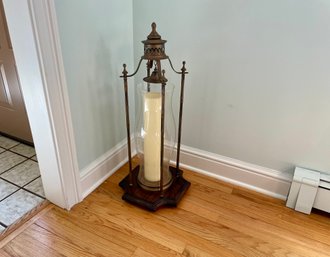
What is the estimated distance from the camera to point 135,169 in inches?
65.0

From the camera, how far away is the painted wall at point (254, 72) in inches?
47.0

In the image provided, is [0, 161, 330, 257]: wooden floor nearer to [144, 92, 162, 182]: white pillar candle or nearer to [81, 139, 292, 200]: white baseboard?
[81, 139, 292, 200]: white baseboard

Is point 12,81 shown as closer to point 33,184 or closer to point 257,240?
point 33,184

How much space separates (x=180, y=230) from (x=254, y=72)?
92 centimetres

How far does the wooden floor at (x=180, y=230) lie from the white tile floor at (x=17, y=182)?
13 centimetres

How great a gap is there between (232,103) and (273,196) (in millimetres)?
633

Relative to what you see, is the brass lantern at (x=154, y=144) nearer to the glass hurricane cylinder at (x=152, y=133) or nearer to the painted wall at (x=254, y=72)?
the glass hurricane cylinder at (x=152, y=133)

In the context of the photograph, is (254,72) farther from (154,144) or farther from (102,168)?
(102,168)

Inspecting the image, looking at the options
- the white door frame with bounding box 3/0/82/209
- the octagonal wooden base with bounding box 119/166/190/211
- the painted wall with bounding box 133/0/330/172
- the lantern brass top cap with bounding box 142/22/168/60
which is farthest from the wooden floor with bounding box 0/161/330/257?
the lantern brass top cap with bounding box 142/22/168/60

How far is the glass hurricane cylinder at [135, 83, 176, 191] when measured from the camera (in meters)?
1.29

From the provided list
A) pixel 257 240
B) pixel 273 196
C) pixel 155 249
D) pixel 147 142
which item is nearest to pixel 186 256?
pixel 155 249

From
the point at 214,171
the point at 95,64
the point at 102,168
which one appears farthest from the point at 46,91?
the point at 214,171

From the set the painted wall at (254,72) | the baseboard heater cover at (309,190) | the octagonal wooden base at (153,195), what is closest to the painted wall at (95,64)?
the painted wall at (254,72)

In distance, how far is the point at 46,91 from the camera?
1107 mm
